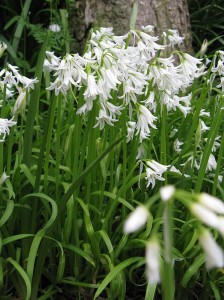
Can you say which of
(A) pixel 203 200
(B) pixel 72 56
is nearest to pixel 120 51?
(B) pixel 72 56

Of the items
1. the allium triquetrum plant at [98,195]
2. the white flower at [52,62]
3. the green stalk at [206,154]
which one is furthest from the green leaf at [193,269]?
the white flower at [52,62]

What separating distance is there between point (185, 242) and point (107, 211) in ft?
1.26

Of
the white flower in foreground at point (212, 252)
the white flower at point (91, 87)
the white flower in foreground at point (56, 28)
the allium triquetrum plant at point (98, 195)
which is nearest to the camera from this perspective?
the white flower in foreground at point (212, 252)

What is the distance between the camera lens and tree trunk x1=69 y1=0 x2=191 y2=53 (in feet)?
15.3

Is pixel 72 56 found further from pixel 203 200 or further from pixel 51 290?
pixel 203 200

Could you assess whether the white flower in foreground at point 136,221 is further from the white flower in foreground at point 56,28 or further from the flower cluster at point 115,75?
the white flower in foreground at point 56,28

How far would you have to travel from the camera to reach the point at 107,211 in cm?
266

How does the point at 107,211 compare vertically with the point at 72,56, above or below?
below

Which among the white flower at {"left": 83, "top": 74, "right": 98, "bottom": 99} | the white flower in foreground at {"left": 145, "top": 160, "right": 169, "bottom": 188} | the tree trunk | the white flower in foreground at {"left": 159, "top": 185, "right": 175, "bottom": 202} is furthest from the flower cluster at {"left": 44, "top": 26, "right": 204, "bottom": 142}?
the tree trunk

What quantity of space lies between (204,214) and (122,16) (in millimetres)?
3936

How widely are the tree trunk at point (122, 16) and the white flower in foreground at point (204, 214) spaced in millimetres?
3700

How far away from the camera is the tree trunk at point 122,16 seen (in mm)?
4648

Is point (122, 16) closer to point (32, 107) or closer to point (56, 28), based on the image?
point (56, 28)

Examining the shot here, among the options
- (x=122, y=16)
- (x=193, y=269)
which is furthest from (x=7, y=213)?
(x=122, y=16)
